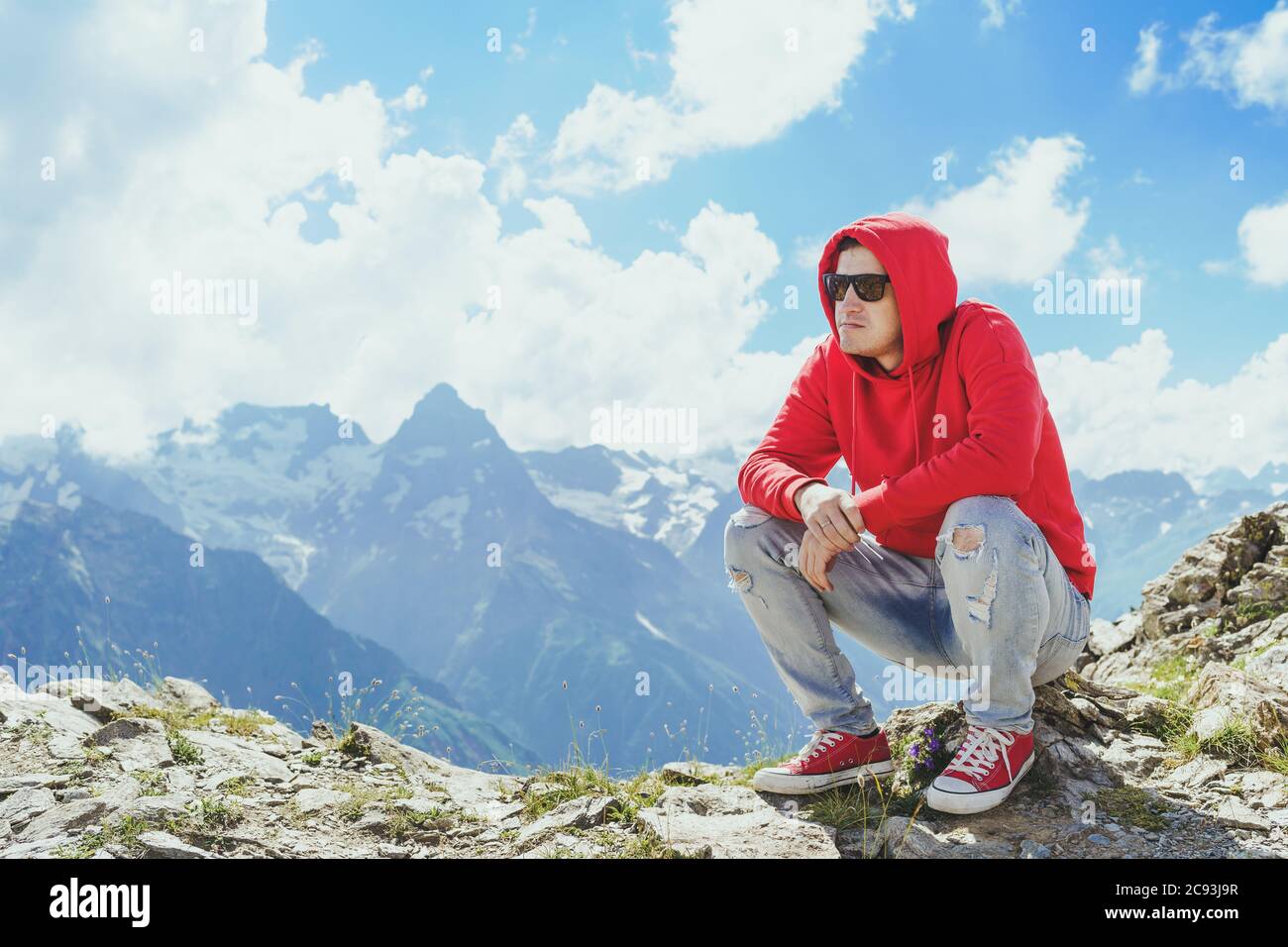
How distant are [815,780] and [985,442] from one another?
7.34ft

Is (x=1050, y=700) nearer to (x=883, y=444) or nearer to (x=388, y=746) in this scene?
(x=883, y=444)

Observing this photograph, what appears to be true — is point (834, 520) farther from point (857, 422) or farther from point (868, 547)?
point (857, 422)

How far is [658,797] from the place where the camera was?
18.1 ft

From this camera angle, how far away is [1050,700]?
5570 mm

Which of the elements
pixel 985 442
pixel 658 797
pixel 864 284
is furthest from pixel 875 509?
pixel 658 797

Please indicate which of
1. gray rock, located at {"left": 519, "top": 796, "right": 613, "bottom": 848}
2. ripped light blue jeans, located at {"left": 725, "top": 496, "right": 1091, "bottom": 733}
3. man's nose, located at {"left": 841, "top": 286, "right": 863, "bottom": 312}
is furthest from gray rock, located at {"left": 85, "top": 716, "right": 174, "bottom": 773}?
man's nose, located at {"left": 841, "top": 286, "right": 863, "bottom": 312}

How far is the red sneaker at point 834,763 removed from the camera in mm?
5145

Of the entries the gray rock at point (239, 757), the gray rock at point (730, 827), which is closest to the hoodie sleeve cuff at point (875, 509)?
the gray rock at point (730, 827)

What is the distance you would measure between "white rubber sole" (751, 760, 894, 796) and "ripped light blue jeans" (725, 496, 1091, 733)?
233 mm

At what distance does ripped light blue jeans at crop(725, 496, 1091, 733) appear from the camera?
170 inches

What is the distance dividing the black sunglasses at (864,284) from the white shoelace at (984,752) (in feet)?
8.17

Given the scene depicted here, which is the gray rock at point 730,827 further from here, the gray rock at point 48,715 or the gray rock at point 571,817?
the gray rock at point 48,715

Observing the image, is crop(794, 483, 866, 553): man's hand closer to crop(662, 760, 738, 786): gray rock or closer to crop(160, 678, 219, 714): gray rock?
crop(662, 760, 738, 786): gray rock
